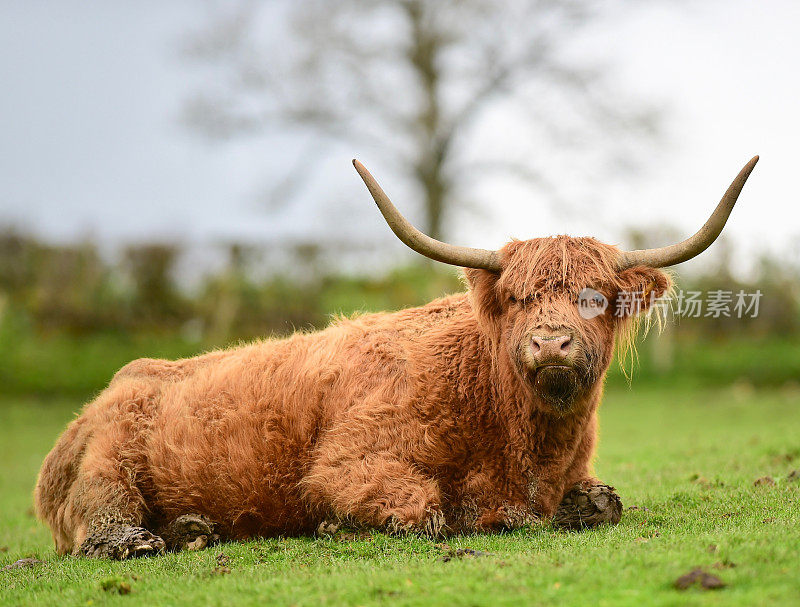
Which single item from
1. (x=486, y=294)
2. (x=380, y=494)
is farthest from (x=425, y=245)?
(x=380, y=494)

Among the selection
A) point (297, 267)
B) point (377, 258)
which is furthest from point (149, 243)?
point (377, 258)

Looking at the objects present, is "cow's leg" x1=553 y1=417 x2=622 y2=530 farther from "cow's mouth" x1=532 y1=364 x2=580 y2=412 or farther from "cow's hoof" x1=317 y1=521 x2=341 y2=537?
"cow's hoof" x1=317 y1=521 x2=341 y2=537

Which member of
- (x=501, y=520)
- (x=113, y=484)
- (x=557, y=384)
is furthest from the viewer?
(x=113, y=484)

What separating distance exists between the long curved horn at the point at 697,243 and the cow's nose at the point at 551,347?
39.2 inches

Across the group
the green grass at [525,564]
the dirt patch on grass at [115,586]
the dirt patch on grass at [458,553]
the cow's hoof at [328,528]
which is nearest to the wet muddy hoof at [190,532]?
the green grass at [525,564]

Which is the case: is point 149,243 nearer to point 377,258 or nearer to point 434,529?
point 377,258

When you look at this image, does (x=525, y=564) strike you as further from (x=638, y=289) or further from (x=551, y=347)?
(x=638, y=289)

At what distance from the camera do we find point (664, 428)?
13.9m

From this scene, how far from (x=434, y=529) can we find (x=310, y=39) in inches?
914

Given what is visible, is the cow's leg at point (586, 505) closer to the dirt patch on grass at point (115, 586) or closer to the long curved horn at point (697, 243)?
the long curved horn at point (697, 243)

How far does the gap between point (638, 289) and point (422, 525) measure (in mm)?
2096

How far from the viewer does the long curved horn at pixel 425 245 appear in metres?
5.75

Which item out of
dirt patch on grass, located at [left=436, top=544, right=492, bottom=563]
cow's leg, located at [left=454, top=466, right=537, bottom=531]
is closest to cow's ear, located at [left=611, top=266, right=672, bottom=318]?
cow's leg, located at [left=454, top=466, right=537, bottom=531]

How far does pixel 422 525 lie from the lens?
17.4 ft
